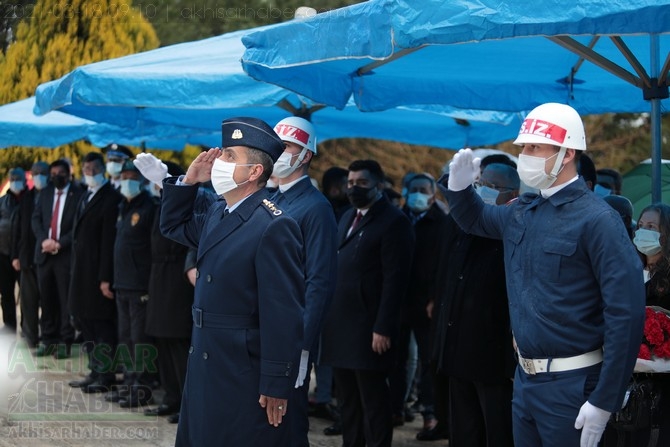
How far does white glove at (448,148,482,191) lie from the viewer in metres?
4.54

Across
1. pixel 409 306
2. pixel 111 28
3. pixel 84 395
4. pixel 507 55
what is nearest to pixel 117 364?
pixel 84 395

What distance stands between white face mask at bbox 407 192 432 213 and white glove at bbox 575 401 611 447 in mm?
4813

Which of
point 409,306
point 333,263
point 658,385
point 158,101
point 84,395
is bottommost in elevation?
point 84,395

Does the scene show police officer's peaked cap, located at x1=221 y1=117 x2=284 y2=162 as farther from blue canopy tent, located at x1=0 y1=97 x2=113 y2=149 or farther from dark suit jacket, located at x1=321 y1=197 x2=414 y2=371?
blue canopy tent, located at x1=0 y1=97 x2=113 y2=149

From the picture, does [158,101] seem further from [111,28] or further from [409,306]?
[111,28]

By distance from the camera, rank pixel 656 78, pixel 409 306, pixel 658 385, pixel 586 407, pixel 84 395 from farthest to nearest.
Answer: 1. pixel 84 395
2. pixel 409 306
3. pixel 656 78
4. pixel 658 385
5. pixel 586 407


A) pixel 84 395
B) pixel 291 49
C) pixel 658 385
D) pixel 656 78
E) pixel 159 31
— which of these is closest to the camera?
pixel 658 385

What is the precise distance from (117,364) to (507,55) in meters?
5.01

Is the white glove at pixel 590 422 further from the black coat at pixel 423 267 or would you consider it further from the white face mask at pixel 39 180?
the white face mask at pixel 39 180

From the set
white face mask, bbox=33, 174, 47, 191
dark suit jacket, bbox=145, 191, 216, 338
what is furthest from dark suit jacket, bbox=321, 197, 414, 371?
white face mask, bbox=33, 174, 47, 191

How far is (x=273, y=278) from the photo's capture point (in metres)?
4.29

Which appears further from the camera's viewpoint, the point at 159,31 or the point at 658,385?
the point at 159,31

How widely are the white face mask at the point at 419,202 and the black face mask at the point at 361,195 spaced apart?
1882 mm

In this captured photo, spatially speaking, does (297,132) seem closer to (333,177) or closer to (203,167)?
(203,167)
